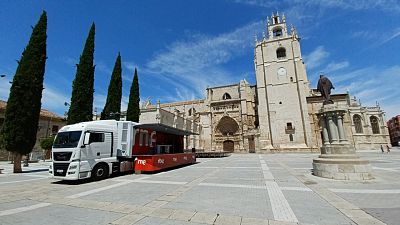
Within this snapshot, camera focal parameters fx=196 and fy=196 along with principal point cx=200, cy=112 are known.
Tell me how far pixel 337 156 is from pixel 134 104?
22.5 m

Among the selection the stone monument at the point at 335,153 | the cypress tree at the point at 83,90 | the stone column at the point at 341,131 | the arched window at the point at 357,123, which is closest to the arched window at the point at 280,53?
the arched window at the point at 357,123


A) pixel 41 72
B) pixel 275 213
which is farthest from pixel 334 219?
pixel 41 72

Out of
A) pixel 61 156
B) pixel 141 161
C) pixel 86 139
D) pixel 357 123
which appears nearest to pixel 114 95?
pixel 141 161

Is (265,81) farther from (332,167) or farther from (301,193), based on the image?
(301,193)

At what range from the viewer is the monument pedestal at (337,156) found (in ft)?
26.8

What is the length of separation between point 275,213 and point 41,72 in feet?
64.9

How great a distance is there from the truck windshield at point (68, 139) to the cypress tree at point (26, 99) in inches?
319

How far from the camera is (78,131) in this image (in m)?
9.59

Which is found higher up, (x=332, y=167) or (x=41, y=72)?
(x=41, y=72)

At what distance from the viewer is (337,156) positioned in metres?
8.81

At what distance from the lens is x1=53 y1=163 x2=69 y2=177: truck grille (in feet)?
29.5

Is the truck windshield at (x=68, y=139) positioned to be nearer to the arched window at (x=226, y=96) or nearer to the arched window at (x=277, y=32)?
the arched window at (x=226, y=96)

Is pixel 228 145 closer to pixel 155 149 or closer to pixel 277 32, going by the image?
pixel 277 32

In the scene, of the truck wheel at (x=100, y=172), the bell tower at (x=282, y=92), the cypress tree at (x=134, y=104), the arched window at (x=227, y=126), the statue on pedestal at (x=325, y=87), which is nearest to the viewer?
the truck wheel at (x=100, y=172)
